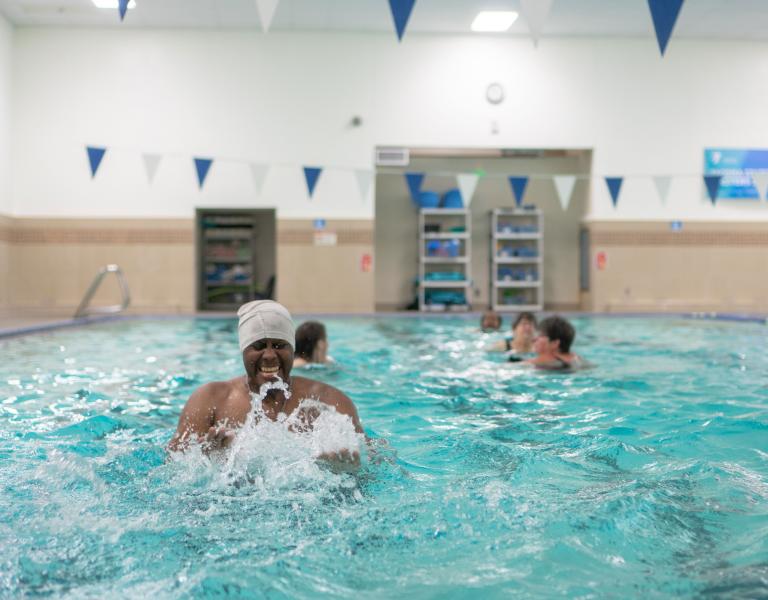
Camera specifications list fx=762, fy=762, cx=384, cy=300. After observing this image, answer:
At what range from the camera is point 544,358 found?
18.9 feet

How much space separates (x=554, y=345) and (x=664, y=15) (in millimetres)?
2388

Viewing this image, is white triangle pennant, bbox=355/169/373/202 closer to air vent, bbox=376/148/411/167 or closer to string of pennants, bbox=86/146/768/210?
string of pennants, bbox=86/146/768/210

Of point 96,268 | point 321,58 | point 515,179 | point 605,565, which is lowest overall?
point 605,565

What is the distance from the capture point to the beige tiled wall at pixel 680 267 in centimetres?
1309

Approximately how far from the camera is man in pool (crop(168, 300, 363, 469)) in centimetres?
275

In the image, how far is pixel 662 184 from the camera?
42.5 feet

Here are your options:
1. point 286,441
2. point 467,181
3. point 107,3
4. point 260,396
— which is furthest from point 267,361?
point 107,3

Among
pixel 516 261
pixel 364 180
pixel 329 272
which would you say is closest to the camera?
pixel 364 180

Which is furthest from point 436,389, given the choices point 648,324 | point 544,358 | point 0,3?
point 0,3

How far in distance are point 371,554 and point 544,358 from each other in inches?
152

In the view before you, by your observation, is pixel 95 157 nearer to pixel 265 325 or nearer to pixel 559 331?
pixel 559 331

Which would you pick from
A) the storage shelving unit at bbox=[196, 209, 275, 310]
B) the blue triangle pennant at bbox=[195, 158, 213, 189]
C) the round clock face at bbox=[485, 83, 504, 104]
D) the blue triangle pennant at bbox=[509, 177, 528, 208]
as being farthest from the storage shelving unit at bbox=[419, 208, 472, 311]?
the blue triangle pennant at bbox=[195, 158, 213, 189]

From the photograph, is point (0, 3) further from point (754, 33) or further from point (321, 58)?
point (754, 33)

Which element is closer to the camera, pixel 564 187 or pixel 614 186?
pixel 564 187
